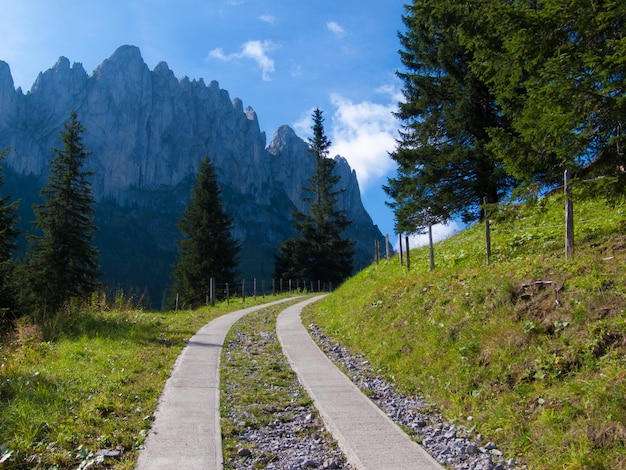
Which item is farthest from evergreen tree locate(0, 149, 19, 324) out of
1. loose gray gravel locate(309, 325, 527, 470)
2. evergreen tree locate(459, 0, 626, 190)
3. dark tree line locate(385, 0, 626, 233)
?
evergreen tree locate(459, 0, 626, 190)

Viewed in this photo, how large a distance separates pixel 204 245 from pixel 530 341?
37175mm

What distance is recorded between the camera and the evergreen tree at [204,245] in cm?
4047

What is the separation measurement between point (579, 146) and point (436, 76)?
16.5m

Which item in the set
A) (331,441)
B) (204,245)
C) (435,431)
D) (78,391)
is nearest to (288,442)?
(331,441)

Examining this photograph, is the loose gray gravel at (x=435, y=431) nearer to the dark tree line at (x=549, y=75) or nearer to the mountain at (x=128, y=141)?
the dark tree line at (x=549, y=75)

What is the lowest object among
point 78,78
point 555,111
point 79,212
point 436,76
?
point 555,111

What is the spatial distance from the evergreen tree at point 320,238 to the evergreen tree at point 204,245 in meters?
11.6

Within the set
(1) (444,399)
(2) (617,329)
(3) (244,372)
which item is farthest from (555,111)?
(3) (244,372)

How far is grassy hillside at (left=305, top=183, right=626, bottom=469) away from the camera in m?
5.02

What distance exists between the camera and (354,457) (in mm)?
5156

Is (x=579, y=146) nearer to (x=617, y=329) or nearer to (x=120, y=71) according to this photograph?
(x=617, y=329)

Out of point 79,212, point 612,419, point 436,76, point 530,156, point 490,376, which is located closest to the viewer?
point 612,419

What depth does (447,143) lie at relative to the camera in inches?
837

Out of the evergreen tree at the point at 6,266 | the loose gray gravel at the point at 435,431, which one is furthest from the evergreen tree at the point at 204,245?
the loose gray gravel at the point at 435,431
